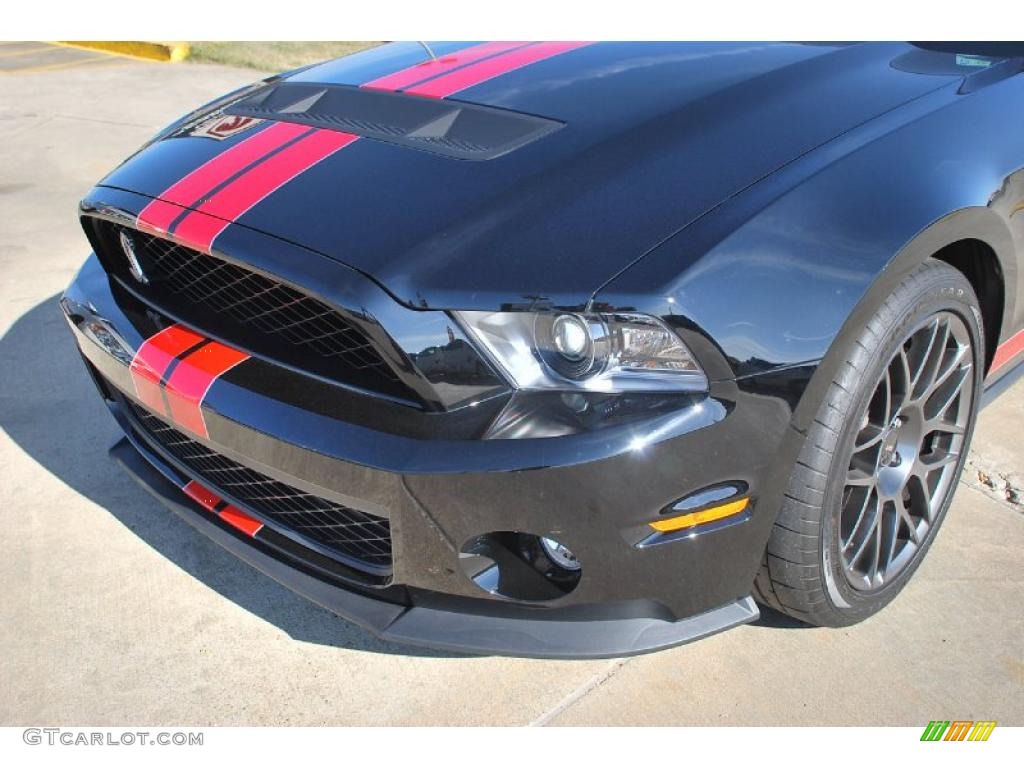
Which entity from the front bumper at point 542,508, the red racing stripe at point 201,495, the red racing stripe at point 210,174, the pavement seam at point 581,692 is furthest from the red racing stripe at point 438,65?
the pavement seam at point 581,692

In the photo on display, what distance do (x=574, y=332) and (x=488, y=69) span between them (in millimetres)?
973

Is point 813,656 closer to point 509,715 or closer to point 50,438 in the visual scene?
point 509,715

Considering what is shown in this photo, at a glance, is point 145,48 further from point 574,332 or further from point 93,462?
point 574,332

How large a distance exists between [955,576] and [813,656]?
0.47 m

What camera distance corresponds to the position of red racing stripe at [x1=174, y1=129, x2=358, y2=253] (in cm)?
170

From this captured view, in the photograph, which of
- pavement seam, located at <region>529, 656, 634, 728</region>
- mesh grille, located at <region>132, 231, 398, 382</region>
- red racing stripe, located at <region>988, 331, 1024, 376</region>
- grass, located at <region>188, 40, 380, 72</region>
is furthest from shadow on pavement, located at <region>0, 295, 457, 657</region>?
grass, located at <region>188, 40, 380, 72</region>

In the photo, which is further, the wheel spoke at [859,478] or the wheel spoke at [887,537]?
the wheel spoke at [887,537]

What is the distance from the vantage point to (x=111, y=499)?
2.41m

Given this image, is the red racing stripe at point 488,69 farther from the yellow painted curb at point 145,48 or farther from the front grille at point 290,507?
the yellow painted curb at point 145,48

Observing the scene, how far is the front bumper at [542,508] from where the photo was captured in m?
1.44

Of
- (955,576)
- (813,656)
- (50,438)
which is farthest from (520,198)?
(50,438)

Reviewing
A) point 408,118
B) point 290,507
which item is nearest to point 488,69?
point 408,118

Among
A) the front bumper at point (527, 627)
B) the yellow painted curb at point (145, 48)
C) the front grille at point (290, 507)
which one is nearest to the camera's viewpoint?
the front bumper at point (527, 627)
